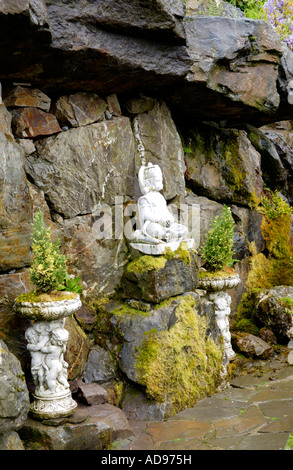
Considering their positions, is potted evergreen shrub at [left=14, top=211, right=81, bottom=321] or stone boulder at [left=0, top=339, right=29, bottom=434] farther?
potted evergreen shrub at [left=14, top=211, right=81, bottom=321]

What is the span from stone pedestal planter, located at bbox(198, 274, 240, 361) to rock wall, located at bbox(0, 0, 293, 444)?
137 cm

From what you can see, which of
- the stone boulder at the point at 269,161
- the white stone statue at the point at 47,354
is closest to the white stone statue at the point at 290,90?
the stone boulder at the point at 269,161

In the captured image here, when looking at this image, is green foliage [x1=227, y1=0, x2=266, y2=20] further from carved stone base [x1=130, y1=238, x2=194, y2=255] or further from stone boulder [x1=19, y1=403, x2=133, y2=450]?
stone boulder [x1=19, y1=403, x2=133, y2=450]

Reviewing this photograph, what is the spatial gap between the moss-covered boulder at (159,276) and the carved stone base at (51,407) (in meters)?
1.94

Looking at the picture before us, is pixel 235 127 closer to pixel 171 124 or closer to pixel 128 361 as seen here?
pixel 171 124

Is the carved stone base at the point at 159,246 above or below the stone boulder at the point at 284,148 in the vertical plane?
below

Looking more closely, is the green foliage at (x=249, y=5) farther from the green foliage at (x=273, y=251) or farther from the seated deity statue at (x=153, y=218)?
the seated deity statue at (x=153, y=218)

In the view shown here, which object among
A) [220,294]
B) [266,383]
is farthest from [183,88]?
[266,383]

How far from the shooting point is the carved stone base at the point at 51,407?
A: 5.33 meters

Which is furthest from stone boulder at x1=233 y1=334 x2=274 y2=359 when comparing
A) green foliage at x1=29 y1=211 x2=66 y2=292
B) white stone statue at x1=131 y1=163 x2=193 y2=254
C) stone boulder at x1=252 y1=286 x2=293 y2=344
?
green foliage at x1=29 y1=211 x2=66 y2=292

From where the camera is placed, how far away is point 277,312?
9.08 meters

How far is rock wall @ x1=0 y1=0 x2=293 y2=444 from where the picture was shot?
6164mm

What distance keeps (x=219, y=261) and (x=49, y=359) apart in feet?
11.8

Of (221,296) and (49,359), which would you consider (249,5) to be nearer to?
(221,296)
